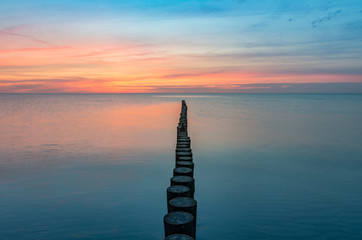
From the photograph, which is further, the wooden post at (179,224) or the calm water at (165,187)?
the calm water at (165,187)

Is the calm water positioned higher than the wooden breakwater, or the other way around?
the wooden breakwater

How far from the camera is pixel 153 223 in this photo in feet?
23.1

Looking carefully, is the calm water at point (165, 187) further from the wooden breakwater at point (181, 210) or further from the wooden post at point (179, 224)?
the wooden post at point (179, 224)

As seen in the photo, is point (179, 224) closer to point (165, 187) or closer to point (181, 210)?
point (181, 210)

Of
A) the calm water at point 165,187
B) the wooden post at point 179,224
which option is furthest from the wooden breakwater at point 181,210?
the calm water at point 165,187

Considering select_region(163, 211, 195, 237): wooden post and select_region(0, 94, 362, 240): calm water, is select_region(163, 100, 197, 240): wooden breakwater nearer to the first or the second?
select_region(163, 211, 195, 237): wooden post

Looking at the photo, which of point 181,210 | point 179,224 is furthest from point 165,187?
point 179,224

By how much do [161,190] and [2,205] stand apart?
473 cm

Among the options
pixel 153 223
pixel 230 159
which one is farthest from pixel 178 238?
pixel 230 159

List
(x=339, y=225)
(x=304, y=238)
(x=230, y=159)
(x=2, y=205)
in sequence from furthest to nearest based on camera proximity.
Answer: (x=230, y=159)
(x=2, y=205)
(x=339, y=225)
(x=304, y=238)

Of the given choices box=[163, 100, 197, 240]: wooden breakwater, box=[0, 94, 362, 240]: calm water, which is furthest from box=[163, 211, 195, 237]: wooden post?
box=[0, 94, 362, 240]: calm water

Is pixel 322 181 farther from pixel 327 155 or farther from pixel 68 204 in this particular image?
pixel 68 204

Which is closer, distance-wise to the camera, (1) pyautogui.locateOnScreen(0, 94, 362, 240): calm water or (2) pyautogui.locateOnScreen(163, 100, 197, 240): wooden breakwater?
(2) pyautogui.locateOnScreen(163, 100, 197, 240): wooden breakwater

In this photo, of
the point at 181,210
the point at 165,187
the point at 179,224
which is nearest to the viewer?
the point at 179,224
